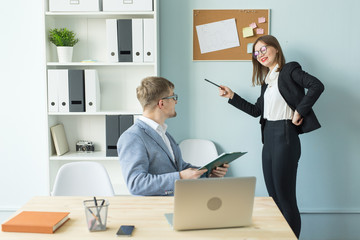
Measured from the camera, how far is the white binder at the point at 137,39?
A: 3.10 m

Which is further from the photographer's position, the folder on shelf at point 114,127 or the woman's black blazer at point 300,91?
the folder on shelf at point 114,127

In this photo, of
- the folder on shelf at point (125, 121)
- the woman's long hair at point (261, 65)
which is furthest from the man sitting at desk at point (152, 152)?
the woman's long hair at point (261, 65)

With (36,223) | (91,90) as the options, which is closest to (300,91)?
(91,90)

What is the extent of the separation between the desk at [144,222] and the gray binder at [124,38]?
1.51 metres

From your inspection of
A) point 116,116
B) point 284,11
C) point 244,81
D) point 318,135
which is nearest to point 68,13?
point 116,116

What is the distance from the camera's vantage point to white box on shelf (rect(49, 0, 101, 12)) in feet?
10.2

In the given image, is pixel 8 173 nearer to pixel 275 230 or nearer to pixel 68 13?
pixel 68 13

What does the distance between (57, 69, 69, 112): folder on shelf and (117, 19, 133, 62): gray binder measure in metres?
0.47

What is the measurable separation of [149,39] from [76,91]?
2.32ft

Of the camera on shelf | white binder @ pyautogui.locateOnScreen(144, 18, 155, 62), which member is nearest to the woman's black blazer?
white binder @ pyautogui.locateOnScreen(144, 18, 155, 62)

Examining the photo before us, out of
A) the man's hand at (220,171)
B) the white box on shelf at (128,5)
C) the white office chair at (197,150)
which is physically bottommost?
the white office chair at (197,150)

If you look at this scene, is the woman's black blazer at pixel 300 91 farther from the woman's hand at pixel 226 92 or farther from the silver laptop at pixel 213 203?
the silver laptop at pixel 213 203

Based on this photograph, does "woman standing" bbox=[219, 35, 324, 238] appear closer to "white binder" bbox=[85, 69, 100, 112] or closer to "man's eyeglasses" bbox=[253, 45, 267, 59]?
"man's eyeglasses" bbox=[253, 45, 267, 59]

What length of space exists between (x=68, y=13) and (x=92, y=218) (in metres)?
2.08
